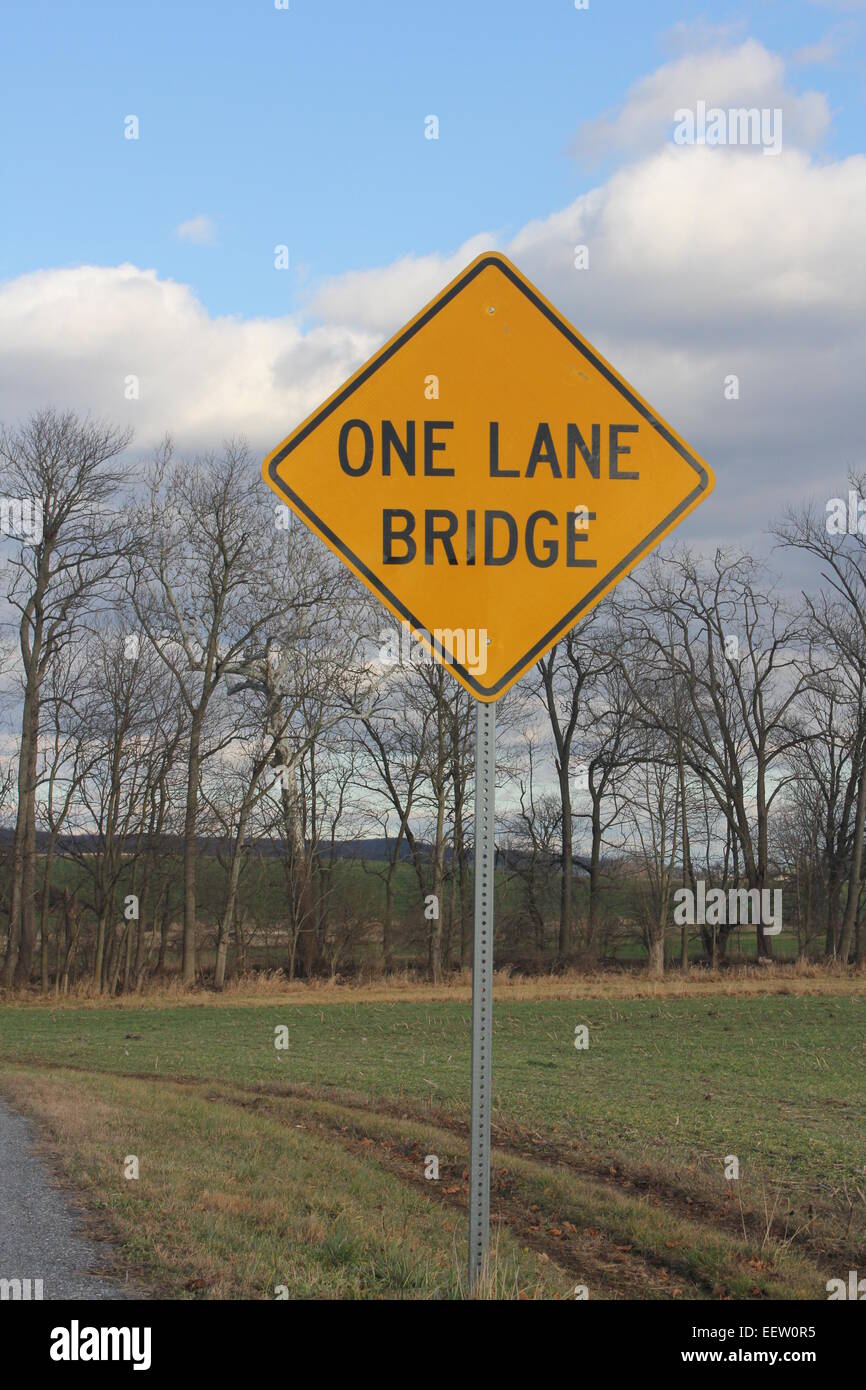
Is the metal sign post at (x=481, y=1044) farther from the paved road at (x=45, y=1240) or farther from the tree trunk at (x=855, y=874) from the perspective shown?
the tree trunk at (x=855, y=874)

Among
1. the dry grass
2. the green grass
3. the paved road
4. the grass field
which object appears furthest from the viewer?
the dry grass

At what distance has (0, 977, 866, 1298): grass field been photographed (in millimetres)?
5562

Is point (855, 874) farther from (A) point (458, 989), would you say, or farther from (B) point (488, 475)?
(B) point (488, 475)

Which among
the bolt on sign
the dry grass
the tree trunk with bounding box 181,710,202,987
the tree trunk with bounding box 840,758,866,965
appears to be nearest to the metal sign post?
the bolt on sign

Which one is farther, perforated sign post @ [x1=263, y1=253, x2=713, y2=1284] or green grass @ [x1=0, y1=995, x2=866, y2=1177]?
green grass @ [x1=0, y1=995, x2=866, y2=1177]

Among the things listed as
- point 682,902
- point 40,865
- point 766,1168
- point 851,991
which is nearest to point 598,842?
point 682,902

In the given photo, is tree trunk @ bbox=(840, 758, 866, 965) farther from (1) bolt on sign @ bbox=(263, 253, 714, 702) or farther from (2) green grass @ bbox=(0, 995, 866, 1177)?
(1) bolt on sign @ bbox=(263, 253, 714, 702)

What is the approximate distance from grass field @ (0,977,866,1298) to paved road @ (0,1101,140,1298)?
208 millimetres

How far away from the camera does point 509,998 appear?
1251 inches

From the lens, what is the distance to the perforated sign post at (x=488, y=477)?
443 cm

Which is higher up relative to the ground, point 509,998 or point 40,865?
point 40,865

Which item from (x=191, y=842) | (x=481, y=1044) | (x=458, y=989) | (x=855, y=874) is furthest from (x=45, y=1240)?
(x=855, y=874)
